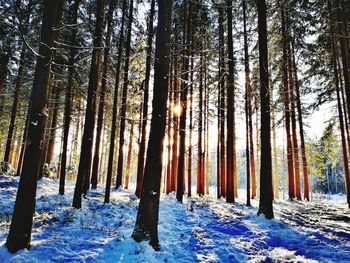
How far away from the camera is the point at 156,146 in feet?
21.0

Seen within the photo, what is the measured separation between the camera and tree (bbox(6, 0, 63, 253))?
5262 mm

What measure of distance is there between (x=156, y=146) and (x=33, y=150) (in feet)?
8.93

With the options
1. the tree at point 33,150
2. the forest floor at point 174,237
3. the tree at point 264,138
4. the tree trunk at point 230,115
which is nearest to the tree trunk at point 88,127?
the forest floor at point 174,237

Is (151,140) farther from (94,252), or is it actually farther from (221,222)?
(221,222)

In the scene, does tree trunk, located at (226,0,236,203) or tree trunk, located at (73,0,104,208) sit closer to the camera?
tree trunk, located at (73,0,104,208)

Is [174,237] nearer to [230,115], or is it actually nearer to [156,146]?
[156,146]

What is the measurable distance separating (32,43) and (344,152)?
1868cm

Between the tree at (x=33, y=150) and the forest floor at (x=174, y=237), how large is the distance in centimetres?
37

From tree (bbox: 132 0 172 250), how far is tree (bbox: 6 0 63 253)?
2.36 meters

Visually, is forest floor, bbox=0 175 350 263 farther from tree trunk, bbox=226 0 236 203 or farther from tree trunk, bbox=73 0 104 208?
tree trunk, bbox=226 0 236 203

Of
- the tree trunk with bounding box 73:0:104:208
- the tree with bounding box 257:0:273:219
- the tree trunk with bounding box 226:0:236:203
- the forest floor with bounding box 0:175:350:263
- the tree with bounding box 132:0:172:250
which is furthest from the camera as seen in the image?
the tree trunk with bounding box 226:0:236:203

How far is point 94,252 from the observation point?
5.72 meters

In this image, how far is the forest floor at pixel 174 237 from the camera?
564cm

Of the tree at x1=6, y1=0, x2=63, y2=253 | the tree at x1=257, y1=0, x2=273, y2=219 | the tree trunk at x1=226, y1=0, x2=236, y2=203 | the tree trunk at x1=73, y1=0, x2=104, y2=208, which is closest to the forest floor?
the tree at x1=6, y1=0, x2=63, y2=253
